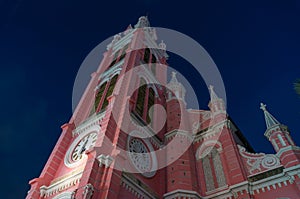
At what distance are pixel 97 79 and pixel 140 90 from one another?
6.15m

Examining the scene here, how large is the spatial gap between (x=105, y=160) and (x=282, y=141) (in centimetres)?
971

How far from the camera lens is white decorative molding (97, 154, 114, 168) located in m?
11.1

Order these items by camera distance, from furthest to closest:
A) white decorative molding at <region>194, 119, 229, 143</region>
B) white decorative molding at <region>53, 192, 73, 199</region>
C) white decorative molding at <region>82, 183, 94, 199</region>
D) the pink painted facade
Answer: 1. white decorative molding at <region>194, 119, 229, 143</region>
2. the pink painted facade
3. white decorative molding at <region>53, 192, 73, 199</region>
4. white decorative molding at <region>82, 183, 94, 199</region>

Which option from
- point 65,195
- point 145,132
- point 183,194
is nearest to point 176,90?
point 145,132

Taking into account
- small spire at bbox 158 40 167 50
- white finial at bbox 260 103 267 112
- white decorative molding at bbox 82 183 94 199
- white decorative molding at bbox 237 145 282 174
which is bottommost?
white decorative molding at bbox 82 183 94 199

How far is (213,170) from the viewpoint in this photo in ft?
52.1

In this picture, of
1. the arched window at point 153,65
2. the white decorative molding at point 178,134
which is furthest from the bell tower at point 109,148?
the arched window at point 153,65

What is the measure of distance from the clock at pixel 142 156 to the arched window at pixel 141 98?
306 cm

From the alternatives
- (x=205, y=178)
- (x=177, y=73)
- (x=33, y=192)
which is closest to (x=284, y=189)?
(x=205, y=178)

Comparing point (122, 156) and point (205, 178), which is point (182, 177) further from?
point (122, 156)

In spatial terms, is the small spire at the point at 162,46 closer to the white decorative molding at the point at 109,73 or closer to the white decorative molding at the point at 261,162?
the white decorative molding at the point at 109,73

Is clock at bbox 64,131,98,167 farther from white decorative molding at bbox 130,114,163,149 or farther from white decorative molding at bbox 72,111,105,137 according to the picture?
white decorative molding at bbox 130,114,163,149

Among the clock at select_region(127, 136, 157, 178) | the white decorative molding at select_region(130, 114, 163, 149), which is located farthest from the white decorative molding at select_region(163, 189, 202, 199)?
the white decorative molding at select_region(130, 114, 163, 149)

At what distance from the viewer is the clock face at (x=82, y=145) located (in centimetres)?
1462
